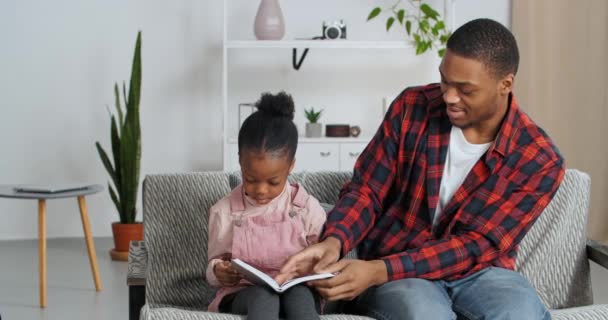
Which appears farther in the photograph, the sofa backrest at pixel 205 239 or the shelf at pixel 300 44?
the shelf at pixel 300 44

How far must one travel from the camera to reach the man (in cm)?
215

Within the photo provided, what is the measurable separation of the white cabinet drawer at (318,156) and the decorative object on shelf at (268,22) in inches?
23.0

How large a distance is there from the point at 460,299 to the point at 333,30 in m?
2.77

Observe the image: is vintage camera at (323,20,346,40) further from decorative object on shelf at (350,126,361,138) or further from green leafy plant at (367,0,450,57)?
decorative object on shelf at (350,126,361,138)

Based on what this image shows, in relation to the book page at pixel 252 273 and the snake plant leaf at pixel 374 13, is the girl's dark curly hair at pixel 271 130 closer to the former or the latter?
the book page at pixel 252 273

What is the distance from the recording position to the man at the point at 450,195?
2148 mm

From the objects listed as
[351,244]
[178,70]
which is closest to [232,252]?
[351,244]

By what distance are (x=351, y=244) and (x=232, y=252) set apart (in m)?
0.30

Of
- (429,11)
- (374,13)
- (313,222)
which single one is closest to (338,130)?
(374,13)

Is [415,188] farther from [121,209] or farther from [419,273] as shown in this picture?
[121,209]

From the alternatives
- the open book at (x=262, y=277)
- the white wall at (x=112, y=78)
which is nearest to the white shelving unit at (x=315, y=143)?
the white wall at (x=112, y=78)

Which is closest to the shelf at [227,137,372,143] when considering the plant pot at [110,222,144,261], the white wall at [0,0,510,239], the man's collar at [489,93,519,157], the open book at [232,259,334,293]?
the white wall at [0,0,510,239]

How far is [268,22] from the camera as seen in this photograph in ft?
15.5

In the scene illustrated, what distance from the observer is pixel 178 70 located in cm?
511
